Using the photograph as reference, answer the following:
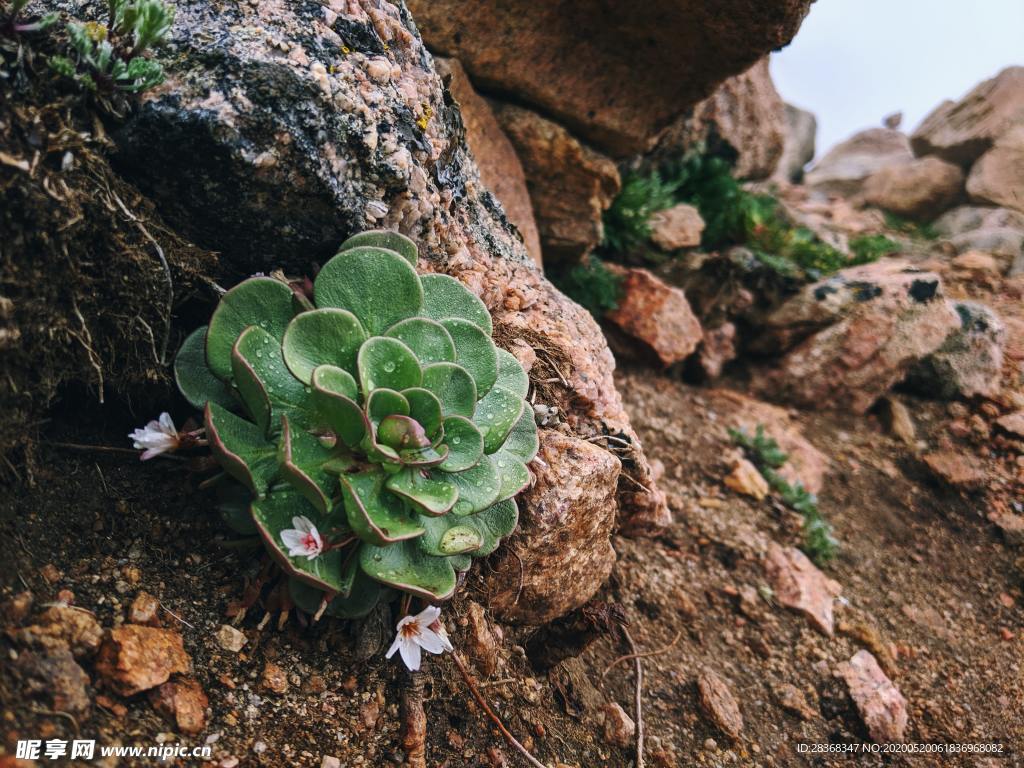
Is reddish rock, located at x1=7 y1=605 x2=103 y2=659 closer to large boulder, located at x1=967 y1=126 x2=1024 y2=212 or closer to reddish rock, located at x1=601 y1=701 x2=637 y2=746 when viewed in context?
reddish rock, located at x1=601 y1=701 x2=637 y2=746

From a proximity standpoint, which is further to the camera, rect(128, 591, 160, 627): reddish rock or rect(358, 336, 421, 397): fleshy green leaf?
rect(358, 336, 421, 397): fleshy green leaf

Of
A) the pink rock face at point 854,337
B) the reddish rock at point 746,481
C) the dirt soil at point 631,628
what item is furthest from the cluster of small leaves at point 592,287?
the pink rock face at point 854,337

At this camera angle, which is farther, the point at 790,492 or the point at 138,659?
the point at 790,492

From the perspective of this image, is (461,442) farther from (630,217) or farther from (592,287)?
(630,217)

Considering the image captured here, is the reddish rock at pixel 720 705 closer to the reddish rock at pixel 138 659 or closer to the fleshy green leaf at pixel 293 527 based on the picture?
the fleshy green leaf at pixel 293 527

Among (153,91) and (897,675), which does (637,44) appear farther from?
(897,675)

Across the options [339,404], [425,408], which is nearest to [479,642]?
[425,408]

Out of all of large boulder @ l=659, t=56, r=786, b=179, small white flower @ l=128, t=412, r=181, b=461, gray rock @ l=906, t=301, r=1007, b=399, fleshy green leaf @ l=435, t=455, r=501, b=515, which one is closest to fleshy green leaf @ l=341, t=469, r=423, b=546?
fleshy green leaf @ l=435, t=455, r=501, b=515
